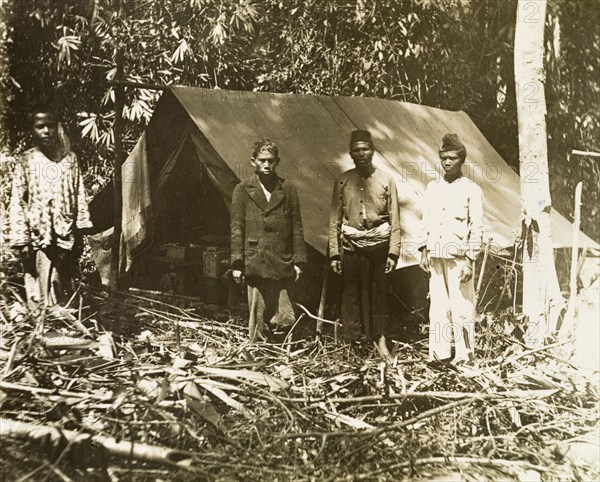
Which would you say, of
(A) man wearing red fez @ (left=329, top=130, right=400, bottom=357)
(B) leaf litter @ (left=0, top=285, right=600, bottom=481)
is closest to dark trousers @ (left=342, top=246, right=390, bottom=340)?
(A) man wearing red fez @ (left=329, top=130, right=400, bottom=357)

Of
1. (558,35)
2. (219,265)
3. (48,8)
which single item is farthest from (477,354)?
(558,35)

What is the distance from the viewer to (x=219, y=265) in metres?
5.73

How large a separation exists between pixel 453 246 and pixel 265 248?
1238 millimetres

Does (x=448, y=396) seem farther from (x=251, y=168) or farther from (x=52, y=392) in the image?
(x=251, y=168)

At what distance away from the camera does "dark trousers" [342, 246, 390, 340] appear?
4473mm

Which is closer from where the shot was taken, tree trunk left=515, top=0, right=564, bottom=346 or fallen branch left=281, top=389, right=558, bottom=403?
fallen branch left=281, top=389, right=558, bottom=403

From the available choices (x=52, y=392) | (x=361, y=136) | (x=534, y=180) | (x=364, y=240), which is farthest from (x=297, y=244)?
(x=52, y=392)

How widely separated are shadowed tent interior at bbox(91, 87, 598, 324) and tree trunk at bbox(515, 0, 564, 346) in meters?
0.21

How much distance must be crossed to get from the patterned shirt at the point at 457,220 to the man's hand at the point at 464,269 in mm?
39

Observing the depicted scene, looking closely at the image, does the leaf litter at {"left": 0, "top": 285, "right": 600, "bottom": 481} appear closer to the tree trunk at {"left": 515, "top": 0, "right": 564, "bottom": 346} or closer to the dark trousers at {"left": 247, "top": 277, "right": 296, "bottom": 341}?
the dark trousers at {"left": 247, "top": 277, "right": 296, "bottom": 341}

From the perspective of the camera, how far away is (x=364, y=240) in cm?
441

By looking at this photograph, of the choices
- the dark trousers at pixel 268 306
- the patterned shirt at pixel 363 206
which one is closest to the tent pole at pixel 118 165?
the dark trousers at pixel 268 306

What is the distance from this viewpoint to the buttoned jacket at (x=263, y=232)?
14.4ft

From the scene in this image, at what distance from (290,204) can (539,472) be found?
2.30 metres
